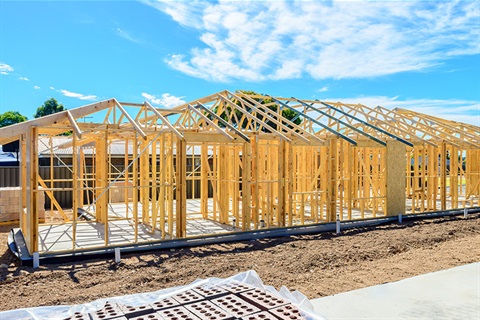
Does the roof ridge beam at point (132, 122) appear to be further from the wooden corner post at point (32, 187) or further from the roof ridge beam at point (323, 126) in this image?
the roof ridge beam at point (323, 126)

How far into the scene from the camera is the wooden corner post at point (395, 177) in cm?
1278

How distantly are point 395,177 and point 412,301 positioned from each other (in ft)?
27.1

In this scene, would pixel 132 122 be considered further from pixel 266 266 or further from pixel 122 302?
pixel 122 302

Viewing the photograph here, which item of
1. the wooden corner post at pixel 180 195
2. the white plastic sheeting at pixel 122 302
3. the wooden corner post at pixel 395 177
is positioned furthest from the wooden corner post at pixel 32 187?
the wooden corner post at pixel 395 177

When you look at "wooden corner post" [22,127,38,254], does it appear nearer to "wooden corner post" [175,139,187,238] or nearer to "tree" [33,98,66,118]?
"wooden corner post" [175,139,187,238]

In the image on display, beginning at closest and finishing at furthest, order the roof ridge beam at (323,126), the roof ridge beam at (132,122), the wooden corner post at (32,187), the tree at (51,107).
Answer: the wooden corner post at (32,187) < the roof ridge beam at (132,122) < the roof ridge beam at (323,126) < the tree at (51,107)

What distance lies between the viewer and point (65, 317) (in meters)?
2.85

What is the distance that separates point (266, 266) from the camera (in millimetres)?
7395

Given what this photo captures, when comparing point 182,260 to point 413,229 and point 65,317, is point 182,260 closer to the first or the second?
point 65,317

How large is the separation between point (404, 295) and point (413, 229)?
627 cm

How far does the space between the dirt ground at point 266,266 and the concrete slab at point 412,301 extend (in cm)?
50

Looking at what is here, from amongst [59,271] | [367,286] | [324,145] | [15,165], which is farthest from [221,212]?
[15,165]

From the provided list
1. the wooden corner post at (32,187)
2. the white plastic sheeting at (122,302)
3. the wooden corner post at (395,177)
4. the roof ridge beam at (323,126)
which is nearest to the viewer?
the white plastic sheeting at (122,302)

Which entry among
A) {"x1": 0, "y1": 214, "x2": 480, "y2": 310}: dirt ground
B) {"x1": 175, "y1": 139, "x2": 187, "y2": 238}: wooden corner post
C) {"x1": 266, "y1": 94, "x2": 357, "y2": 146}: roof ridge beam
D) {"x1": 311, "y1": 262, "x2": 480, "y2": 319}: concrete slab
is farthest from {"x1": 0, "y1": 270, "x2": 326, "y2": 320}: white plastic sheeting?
{"x1": 266, "y1": 94, "x2": 357, "y2": 146}: roof ridge beam
